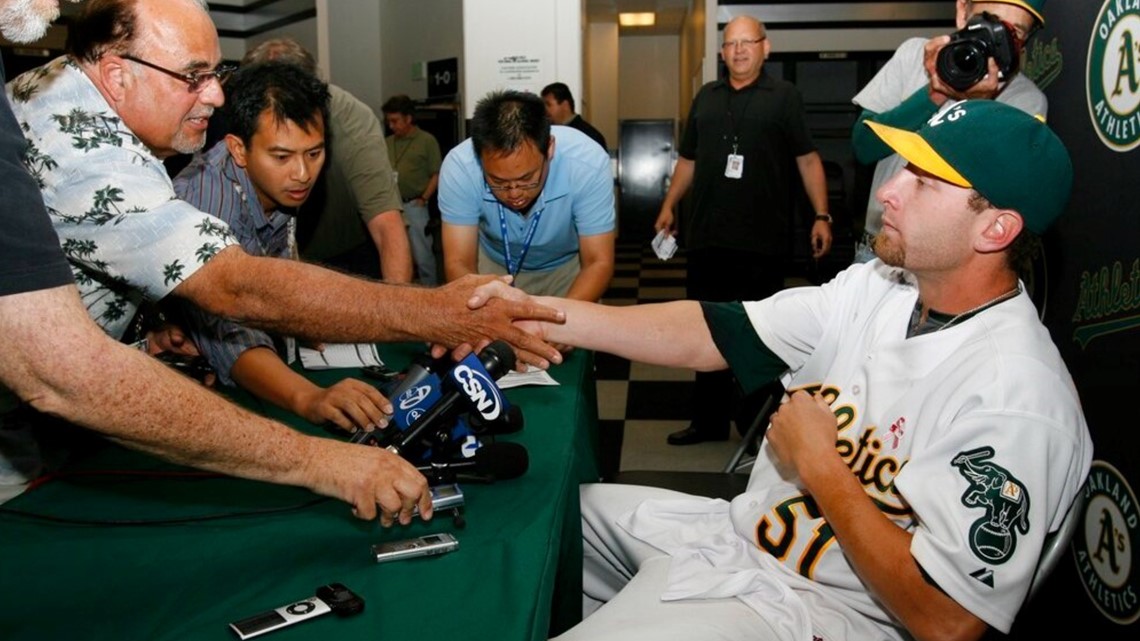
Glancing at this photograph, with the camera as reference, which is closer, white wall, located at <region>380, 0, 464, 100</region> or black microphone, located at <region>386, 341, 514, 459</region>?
black microphone, located at <region>386, 341, 514, 459</region>

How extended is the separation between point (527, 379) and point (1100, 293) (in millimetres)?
1250

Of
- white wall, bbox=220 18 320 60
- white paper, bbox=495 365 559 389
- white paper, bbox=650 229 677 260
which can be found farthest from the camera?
white wall, bbox=220 18 320 60

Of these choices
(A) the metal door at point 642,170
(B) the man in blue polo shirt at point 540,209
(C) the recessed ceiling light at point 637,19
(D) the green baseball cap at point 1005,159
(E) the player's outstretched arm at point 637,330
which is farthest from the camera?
(C) the recessed ceiling light at point 637,19

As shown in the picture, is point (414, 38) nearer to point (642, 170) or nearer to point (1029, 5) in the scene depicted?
point (642, 170)

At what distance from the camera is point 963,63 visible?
2.08m

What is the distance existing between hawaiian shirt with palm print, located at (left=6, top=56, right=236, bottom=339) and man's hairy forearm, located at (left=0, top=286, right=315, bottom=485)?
1.33ft

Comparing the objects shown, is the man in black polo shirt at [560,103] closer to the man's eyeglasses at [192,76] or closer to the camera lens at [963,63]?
the camera lens at [963,63]

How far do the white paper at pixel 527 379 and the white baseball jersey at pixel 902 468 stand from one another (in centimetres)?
44

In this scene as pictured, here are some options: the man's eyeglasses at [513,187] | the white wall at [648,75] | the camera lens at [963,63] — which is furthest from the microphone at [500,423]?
the white wall at [648,75]

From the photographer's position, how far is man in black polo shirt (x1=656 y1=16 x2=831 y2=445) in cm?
353

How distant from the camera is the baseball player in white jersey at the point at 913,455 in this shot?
3.85 feet

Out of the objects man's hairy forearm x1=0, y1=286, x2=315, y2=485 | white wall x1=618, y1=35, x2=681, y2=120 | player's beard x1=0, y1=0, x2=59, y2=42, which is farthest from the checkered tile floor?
white wall x1=618, y1=35, x2=681, y2=120

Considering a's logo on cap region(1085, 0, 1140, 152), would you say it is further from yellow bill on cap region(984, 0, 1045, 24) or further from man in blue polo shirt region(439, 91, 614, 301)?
man in blue polo shirt region(439, 91, 614, 301)

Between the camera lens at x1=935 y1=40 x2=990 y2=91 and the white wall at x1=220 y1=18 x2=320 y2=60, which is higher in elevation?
the white wall at x1=220 y1=18 x2=320 y2=60
